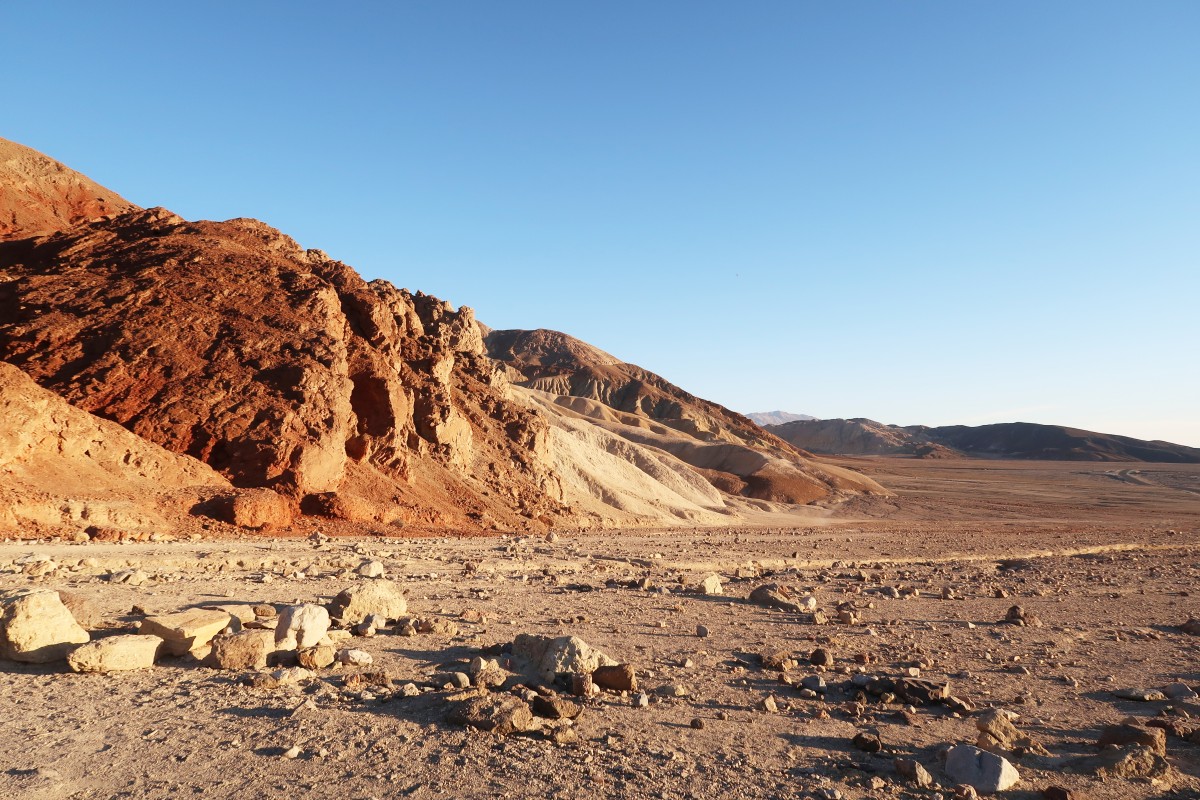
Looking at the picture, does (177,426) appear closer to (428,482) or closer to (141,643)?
(428,482)

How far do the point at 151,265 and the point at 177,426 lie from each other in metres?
7.73

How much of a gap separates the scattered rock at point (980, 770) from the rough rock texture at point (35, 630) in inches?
289

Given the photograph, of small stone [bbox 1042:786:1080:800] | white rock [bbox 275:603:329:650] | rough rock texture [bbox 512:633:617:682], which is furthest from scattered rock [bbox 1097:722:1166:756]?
white rock [bbox 275:603:329:650]

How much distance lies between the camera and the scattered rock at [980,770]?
5.06 m

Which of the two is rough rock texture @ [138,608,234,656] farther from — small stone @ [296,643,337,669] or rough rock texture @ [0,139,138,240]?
rough rock texture @ [0,139,138,240]

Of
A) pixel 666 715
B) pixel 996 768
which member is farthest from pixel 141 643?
pixel 996 768

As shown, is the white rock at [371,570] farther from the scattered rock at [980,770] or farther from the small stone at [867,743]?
the scattered rock at [980,770]

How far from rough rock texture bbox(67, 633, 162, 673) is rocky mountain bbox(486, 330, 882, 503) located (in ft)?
190

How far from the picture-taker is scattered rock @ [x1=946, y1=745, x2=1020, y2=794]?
16.6 ft

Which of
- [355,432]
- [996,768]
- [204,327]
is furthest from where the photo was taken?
[355,432]

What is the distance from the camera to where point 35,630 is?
266 inches

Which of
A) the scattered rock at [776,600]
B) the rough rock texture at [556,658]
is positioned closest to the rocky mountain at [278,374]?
the scattered rock at [776,600]

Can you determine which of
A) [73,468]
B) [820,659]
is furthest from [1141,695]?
[73,468]

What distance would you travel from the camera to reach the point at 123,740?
17.5 feet
